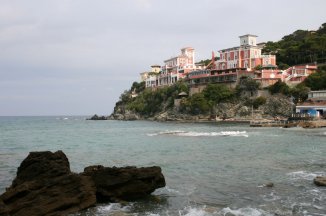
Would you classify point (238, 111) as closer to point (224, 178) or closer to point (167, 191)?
point (224, 178)

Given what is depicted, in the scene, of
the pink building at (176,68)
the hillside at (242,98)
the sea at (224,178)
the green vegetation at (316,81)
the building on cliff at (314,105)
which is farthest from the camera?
the pink building at (176,68)

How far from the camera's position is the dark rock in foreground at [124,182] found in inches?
584

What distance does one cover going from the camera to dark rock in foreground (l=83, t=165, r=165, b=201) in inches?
584

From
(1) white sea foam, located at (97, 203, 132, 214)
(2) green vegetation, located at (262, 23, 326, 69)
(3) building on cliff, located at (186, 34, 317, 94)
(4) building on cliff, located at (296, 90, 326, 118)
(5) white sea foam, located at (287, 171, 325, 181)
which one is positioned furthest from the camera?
(2) green vegetation, located at (262, 23, 326, 69)

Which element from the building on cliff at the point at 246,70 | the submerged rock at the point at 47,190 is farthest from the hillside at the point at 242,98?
the submerged rock at the point at 47,190

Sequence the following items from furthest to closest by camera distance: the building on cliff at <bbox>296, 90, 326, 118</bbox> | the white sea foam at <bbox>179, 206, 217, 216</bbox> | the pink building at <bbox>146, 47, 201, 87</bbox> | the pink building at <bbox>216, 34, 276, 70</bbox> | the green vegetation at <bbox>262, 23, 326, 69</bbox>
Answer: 1. the pink building at <bbox>146, 47, 201, 87</bbox>
2. the green vegetation at <bbox>262, 23, 326, 69</bbox>
3. the pink building at <bbox>216, 34, 276, 70</bbox>
4. the building on cliff at <bbox>296, 90, 326, 118</bbox>
5. the white sea foam at <bbox>179, 206, 217, 216</bbox>

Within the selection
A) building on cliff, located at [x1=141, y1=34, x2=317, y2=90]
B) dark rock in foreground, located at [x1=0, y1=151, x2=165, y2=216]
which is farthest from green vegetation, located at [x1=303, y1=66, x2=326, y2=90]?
dark rock in foreground, located at [x1=0, y1=151, x2=165, y2=216]

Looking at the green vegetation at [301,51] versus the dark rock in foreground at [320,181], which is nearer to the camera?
the dark rock in foreground at [320,181]

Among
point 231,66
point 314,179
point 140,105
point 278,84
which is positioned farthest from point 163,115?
point 314,179

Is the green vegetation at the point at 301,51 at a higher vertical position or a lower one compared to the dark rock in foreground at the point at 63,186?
higher

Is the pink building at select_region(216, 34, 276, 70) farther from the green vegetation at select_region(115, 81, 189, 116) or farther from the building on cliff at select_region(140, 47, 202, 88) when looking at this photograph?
the building on cliff at select_region(140, 47, 202, 88)

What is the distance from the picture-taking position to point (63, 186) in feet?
44.3

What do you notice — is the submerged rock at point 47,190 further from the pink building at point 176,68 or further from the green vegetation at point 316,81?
the pink building at point 176,68

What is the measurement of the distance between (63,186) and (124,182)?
256 cm
